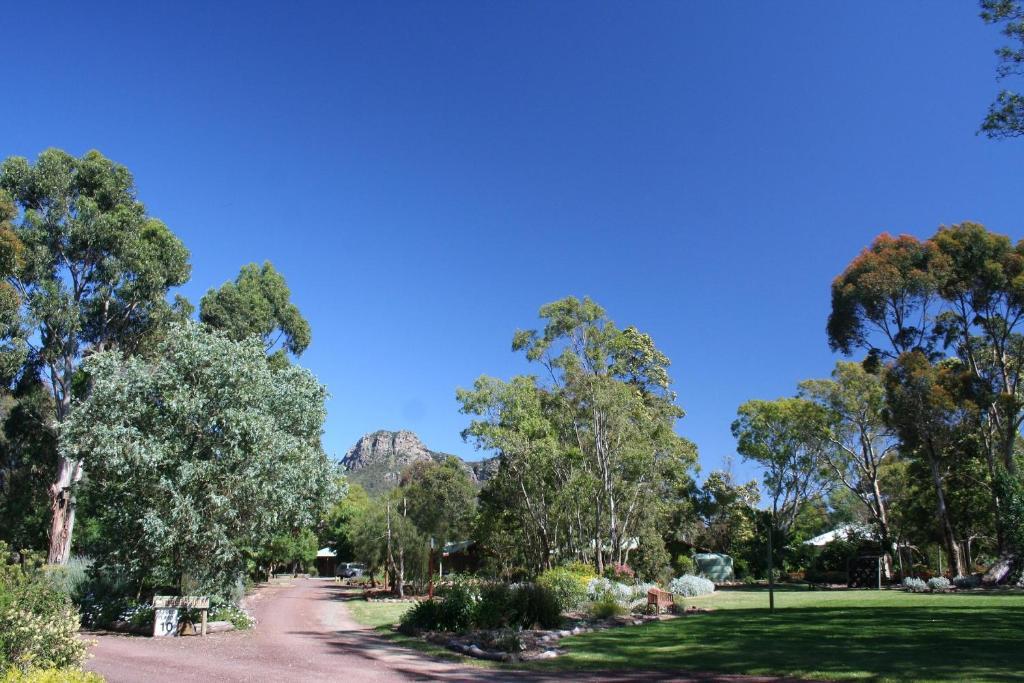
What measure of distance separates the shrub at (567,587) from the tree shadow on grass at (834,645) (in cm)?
268

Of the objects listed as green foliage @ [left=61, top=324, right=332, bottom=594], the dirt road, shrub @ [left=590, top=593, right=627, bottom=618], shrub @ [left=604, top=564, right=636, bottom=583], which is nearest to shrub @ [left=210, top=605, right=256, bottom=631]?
green foliage @ [left=61, top=324, right=332, bottom=594]

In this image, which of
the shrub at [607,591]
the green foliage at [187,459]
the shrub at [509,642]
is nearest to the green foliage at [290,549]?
the green foliage at [187,459]

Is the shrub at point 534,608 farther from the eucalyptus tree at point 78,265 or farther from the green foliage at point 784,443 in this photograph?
the green foliage at point 784,443

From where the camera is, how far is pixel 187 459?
15961mm

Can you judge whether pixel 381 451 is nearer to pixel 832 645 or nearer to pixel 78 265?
pixel 78 265

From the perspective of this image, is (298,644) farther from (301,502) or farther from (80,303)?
(80,303)

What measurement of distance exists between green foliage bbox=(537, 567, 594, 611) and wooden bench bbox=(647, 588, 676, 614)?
1895 millimetres

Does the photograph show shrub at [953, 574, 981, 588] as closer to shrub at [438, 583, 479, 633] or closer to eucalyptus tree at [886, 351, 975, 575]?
eucalyptus tree at [886, 351, 975, 575]

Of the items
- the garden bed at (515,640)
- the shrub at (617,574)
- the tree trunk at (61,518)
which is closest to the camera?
the garden bed at (515,640)

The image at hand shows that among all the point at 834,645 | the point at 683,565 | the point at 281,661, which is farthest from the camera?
the point at 683,565

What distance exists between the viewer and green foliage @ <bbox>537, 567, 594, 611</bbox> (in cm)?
1808

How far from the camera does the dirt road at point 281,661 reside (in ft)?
31.9

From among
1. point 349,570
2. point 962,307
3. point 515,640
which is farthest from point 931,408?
point 349,570

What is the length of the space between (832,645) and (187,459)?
14404mm
